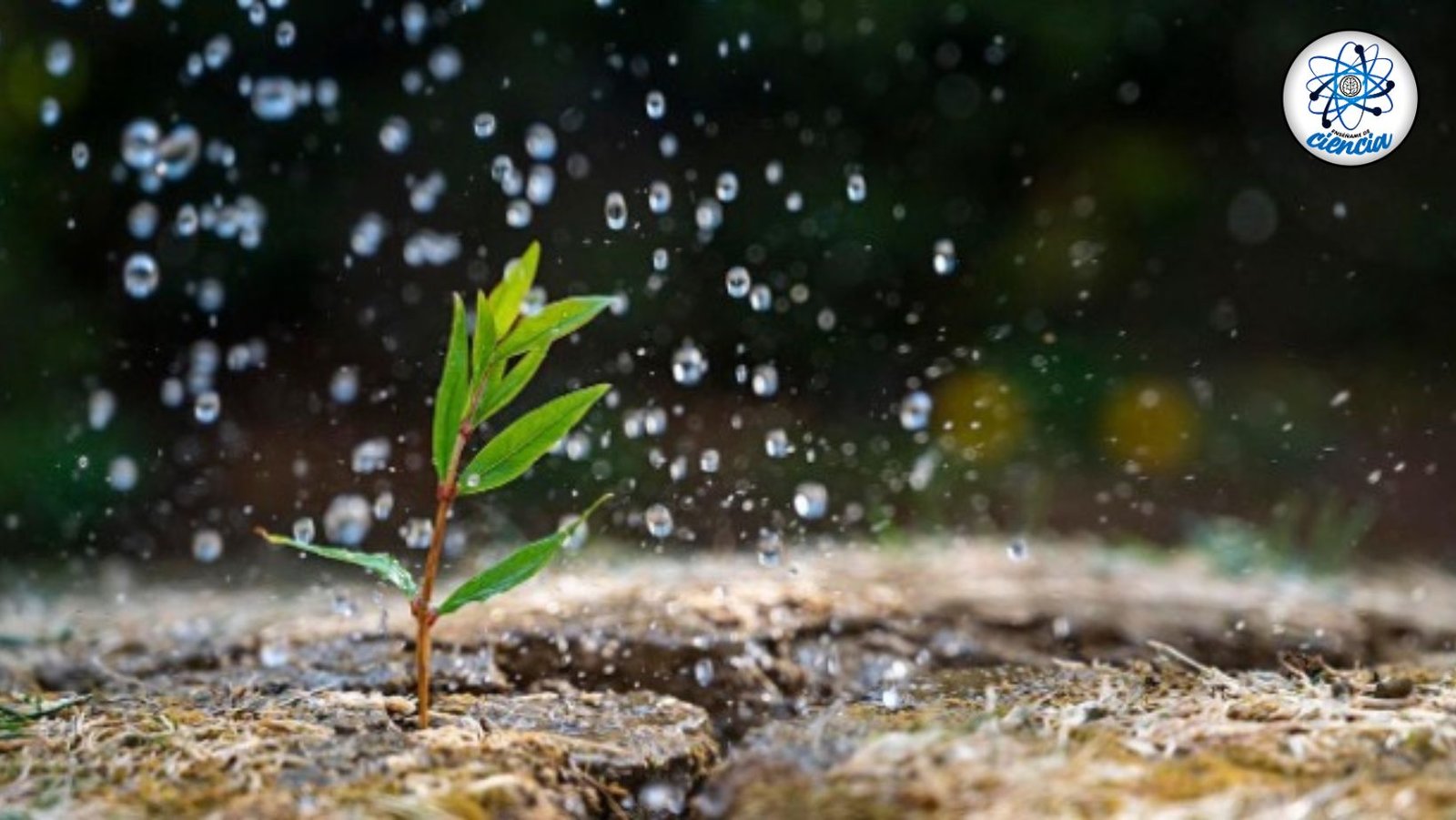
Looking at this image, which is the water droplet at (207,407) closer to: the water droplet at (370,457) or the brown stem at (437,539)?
the water droplet at (370,457)

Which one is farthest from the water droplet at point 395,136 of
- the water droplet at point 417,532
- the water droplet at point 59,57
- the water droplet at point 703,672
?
the water droplet at point 703,672

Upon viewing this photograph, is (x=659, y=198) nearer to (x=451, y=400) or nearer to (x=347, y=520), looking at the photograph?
(x=347, y=520)

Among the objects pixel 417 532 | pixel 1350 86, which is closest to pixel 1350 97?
pixel 1350 86

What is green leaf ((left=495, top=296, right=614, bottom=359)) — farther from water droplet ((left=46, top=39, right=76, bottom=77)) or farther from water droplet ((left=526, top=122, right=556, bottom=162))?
water droplet ((left=46, top=39, right=76, bottom=77))

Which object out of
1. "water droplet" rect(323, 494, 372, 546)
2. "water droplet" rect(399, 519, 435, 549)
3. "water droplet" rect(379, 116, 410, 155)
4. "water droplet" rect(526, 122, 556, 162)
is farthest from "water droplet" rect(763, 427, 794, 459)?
"water droplet" rect(379, 116, 410, 155)

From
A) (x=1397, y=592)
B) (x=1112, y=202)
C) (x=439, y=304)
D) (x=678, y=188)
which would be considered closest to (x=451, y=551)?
(x=439, y=304)
